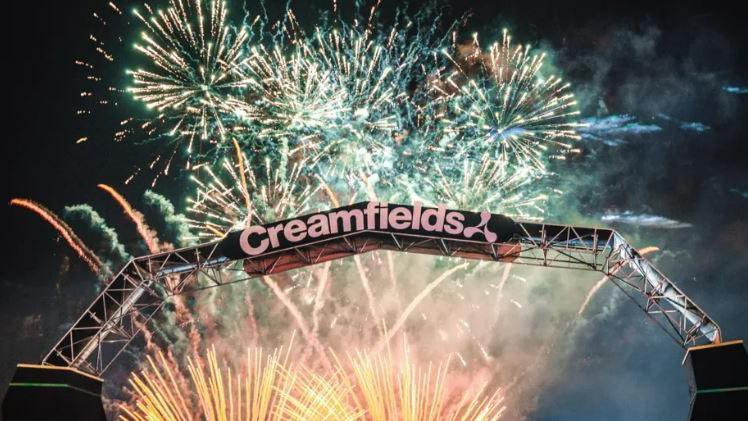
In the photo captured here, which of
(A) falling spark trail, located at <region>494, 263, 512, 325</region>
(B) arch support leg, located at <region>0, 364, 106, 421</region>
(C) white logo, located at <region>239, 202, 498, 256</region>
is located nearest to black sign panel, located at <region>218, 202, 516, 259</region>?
(C) white logo, located at <region>239, 202, 498, 256</region>

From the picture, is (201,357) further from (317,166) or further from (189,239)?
(317,166)

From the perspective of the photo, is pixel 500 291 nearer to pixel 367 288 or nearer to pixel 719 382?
pixel 367 288

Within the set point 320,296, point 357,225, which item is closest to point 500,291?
point 320,296

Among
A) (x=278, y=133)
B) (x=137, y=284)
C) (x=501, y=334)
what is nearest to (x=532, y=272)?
(x=501, y=334)

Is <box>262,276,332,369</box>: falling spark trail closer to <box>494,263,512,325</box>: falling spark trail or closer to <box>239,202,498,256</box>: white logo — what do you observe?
<box>494,263,512,325</box>: falling spark trail

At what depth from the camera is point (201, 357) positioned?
26000mm

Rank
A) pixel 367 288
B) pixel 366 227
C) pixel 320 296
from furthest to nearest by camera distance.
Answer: pixel 320 296, pixel 367 288, pixel 366 227

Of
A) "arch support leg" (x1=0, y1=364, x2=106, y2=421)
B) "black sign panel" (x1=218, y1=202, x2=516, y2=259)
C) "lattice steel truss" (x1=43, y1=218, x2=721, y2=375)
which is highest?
"black sign panel" (x1=218, y1=202, x2=516, y2=259)

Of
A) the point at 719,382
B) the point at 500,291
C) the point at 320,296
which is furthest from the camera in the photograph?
the point at 500,291

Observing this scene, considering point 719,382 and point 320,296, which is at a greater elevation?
Result: point 320,296

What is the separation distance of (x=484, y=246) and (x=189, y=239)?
42.7ft

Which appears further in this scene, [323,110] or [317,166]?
[317,166]

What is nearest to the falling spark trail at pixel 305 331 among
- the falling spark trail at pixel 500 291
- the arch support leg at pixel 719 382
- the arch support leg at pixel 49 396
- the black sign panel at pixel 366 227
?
the falling spark trail at pixel 500 291

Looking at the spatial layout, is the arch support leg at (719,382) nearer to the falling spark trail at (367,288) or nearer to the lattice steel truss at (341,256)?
the lattice steel truss at (341,256)
